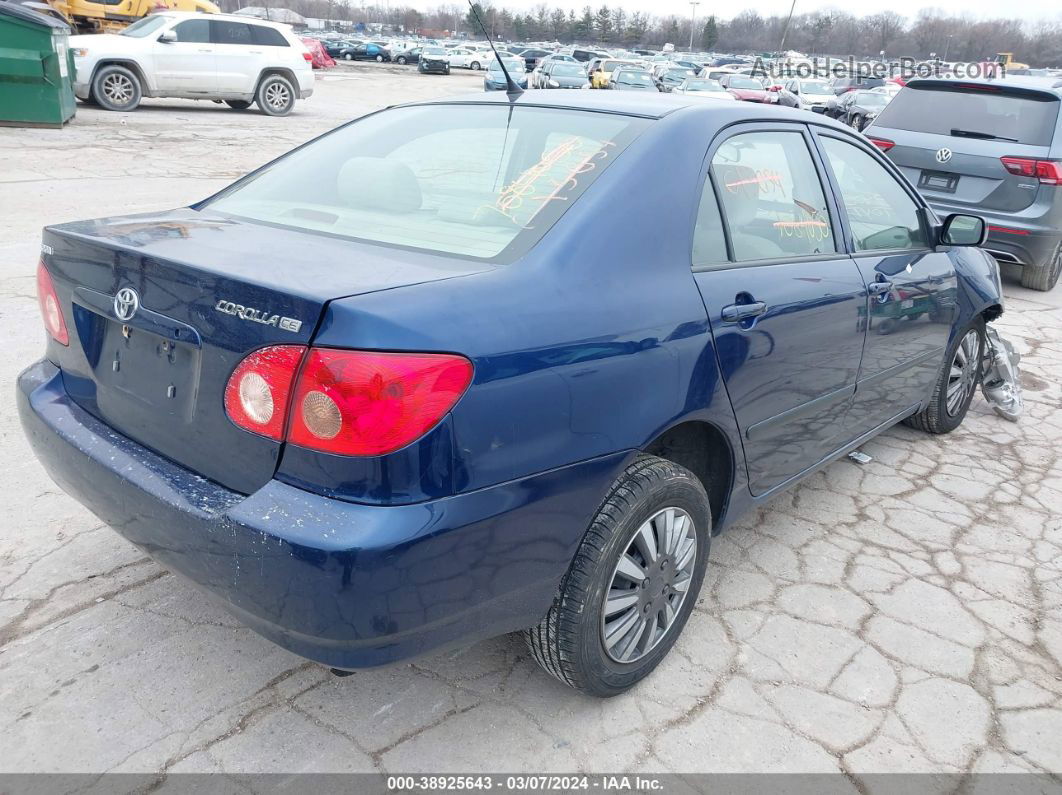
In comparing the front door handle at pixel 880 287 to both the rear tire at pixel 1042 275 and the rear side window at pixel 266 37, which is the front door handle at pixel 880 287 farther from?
the rear side window at pixel 266 37

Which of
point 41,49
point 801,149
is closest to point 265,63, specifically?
point 41,49

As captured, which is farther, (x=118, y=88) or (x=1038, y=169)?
(x=118, y=88)

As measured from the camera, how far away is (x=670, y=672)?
2.61m

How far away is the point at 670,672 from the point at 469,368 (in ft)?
4.32

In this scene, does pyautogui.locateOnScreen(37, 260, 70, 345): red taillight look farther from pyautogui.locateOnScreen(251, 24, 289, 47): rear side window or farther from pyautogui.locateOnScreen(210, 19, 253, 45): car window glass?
pyautogui.locateOnScreen(251, 24, 289, 47): rear side window

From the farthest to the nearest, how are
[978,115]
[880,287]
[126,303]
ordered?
1. [978,115]
2. [880,287]
3. [126,303]

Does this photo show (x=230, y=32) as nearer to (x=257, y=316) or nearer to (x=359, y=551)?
(x=257, y=316)

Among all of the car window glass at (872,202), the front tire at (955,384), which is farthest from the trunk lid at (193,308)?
the front tire at (955,384)

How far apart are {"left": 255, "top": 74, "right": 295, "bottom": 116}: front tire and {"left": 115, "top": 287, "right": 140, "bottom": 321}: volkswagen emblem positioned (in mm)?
17480

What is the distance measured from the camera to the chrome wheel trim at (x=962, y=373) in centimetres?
445

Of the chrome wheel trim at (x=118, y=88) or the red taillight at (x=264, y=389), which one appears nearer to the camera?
the red taillight at (x=264, y=389)

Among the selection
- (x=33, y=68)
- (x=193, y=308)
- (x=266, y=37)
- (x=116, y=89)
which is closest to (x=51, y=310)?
(x=193, y=308)

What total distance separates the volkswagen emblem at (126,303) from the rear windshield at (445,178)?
0.51 metres

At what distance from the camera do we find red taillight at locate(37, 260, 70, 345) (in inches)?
95.5
